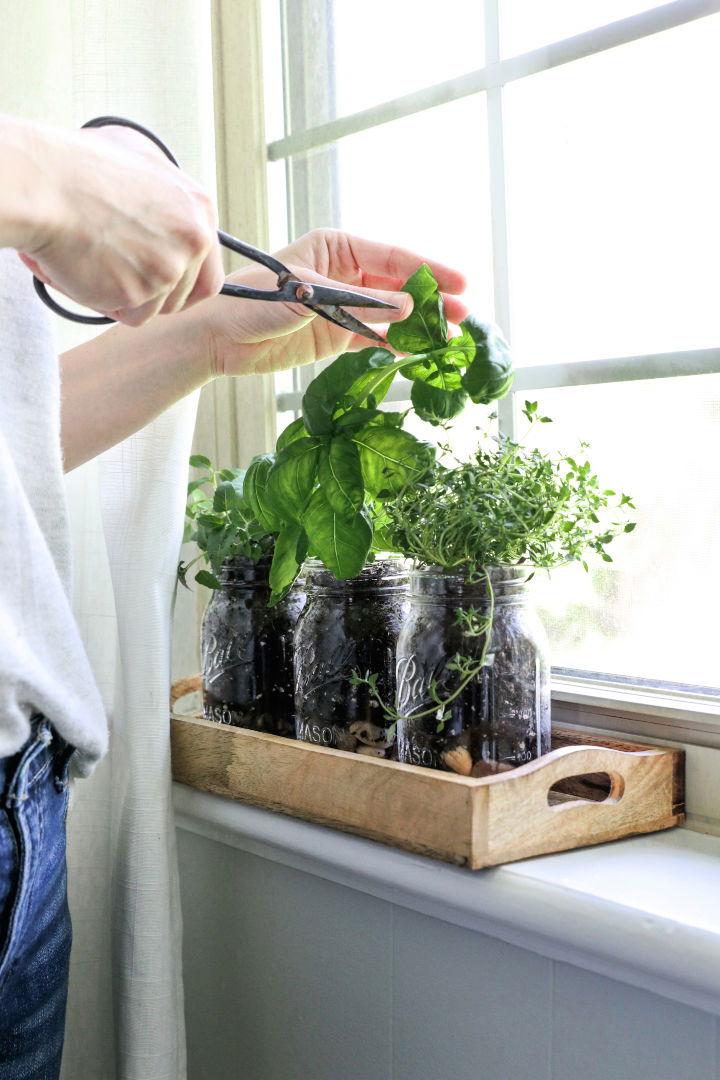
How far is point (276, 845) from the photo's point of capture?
80 centimetres

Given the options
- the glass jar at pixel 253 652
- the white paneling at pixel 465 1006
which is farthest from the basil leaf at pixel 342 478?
the white paneling at pixel 465 1006

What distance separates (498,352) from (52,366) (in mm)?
308

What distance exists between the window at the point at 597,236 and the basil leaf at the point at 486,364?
0.19 metres

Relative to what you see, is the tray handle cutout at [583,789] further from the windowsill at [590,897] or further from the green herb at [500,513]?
the green herb at [500,513]

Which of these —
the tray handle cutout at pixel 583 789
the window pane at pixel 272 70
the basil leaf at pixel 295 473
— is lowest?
the tray handle cutout at pixel 583 789

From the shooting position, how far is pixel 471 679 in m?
0.70

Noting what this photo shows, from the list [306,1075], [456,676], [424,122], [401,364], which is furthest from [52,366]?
[306,1075]

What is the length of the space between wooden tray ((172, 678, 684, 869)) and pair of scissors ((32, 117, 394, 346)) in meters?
0.32

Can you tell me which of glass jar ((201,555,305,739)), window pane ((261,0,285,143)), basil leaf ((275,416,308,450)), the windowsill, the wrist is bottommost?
the windowsill

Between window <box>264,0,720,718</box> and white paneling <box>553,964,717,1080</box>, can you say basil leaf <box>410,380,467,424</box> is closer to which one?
window <box>264,0,720,718</box>

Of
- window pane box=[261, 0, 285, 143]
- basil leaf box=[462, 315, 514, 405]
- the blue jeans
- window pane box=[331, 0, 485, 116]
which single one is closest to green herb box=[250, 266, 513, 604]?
basil leaf box=[462, 315, 514, 405]

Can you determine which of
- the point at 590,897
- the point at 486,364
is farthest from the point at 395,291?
the point at 590,897

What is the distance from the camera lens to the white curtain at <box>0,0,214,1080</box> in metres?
0.84

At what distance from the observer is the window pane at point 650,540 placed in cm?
78
